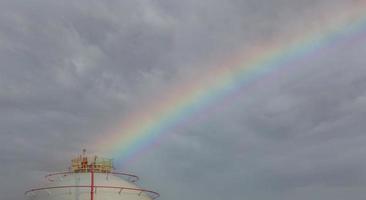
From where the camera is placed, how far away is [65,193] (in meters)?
49.3

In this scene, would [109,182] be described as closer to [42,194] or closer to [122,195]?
[122,195]

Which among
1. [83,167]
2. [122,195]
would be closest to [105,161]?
[83,167]

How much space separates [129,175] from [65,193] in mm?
8515

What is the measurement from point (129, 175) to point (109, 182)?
5.00 m

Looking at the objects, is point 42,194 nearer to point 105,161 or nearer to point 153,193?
point 105,161

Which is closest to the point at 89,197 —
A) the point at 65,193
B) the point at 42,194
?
the point at 65,193

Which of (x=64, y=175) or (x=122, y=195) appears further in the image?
(x=64, y=175)

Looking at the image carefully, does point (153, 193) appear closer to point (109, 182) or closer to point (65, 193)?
point (109, 182)

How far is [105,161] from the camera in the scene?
54.8m

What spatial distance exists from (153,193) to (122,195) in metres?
5.18

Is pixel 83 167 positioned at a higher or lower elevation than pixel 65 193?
higher

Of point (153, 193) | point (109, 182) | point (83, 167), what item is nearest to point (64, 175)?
point (83, 167)

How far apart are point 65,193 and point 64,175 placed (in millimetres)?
5082

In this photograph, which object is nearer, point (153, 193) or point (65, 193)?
point (65, 193)
